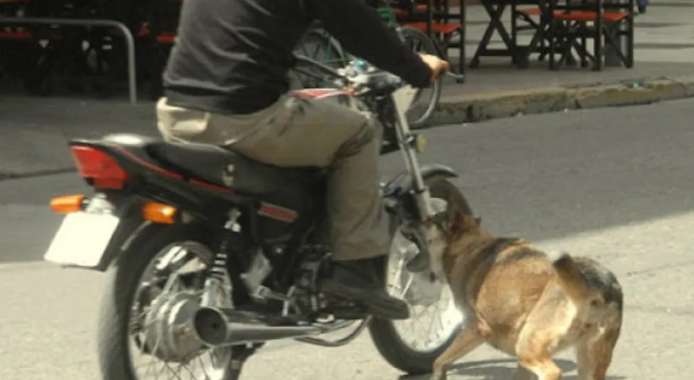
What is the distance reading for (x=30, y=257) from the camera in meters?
8.38

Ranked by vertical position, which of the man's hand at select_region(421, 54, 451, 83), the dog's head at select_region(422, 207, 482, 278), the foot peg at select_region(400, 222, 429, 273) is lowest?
the foot peg at select_region(400, 222, 429, 273)

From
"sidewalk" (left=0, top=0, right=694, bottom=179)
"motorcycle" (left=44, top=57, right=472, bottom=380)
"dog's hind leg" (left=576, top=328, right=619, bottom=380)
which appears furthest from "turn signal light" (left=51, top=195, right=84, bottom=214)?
"sidewalk" (left=0, top=0, right=694, bottom=179)

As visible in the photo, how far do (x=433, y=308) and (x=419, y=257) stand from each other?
0.45 metres

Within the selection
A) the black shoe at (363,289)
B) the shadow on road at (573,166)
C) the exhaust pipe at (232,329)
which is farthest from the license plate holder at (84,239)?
the shadow on road at (573,166)

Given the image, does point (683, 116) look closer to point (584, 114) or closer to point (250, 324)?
point (584, 114)

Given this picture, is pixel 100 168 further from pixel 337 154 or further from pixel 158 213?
pixel 337 154

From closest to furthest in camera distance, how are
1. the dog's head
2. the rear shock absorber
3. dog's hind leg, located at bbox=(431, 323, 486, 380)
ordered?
the rear shock absorber
dog's hind leg, located at bbox=(431, 323, 486, 380)
the dog's head

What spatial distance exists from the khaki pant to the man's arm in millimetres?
195

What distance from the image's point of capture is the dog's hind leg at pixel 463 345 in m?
5.50

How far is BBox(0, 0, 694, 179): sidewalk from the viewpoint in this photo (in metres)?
11.9

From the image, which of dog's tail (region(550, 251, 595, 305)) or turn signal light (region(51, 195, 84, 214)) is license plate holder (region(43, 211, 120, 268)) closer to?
turn signal light (region(51, 195, 84, 214))

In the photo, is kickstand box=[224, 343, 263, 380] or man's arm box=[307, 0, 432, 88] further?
kickstand box=[224, 343, 263, 380]

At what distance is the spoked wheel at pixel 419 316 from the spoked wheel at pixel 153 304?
995 mm

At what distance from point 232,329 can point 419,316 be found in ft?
4.28
